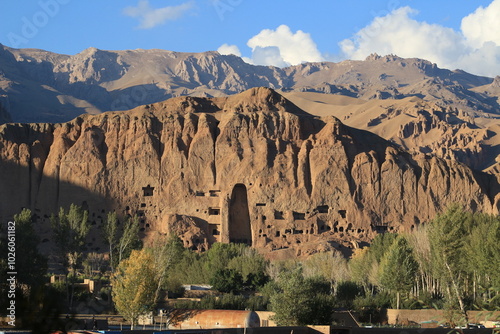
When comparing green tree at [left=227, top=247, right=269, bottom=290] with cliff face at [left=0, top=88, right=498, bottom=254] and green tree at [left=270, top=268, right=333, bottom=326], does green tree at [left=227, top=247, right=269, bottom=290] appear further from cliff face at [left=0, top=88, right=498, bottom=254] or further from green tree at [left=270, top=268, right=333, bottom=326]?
green tree at [left=270, top=268, right=333, bottom=326]

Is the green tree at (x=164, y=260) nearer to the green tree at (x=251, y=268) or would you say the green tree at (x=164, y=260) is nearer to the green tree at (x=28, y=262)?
the green tree at (x=251, y=268)

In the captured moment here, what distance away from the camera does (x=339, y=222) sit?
309ft

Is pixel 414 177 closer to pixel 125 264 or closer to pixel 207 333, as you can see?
pixel 125 264

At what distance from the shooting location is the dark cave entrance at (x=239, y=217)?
9525cm

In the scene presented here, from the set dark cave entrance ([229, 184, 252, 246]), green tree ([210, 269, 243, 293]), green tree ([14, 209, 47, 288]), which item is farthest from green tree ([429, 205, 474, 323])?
dark cave entrance ([229, 184, 252, 246])

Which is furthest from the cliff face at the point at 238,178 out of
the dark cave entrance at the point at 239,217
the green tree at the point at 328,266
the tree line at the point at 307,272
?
the tree line at the point at 307,272

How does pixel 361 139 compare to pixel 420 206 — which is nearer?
pixel 420 206

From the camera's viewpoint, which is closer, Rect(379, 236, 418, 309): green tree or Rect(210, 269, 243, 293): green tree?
Rect(379, 236, 418, 309): green tree

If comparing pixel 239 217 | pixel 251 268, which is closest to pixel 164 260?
pixel 251 268

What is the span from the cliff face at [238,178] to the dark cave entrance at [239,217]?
0.42ft

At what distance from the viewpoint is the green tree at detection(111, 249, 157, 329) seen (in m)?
50.6

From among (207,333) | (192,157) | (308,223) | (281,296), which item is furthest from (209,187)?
(207,333)

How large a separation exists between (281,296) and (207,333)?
499 inches

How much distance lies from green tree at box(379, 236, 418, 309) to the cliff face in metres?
25.9
